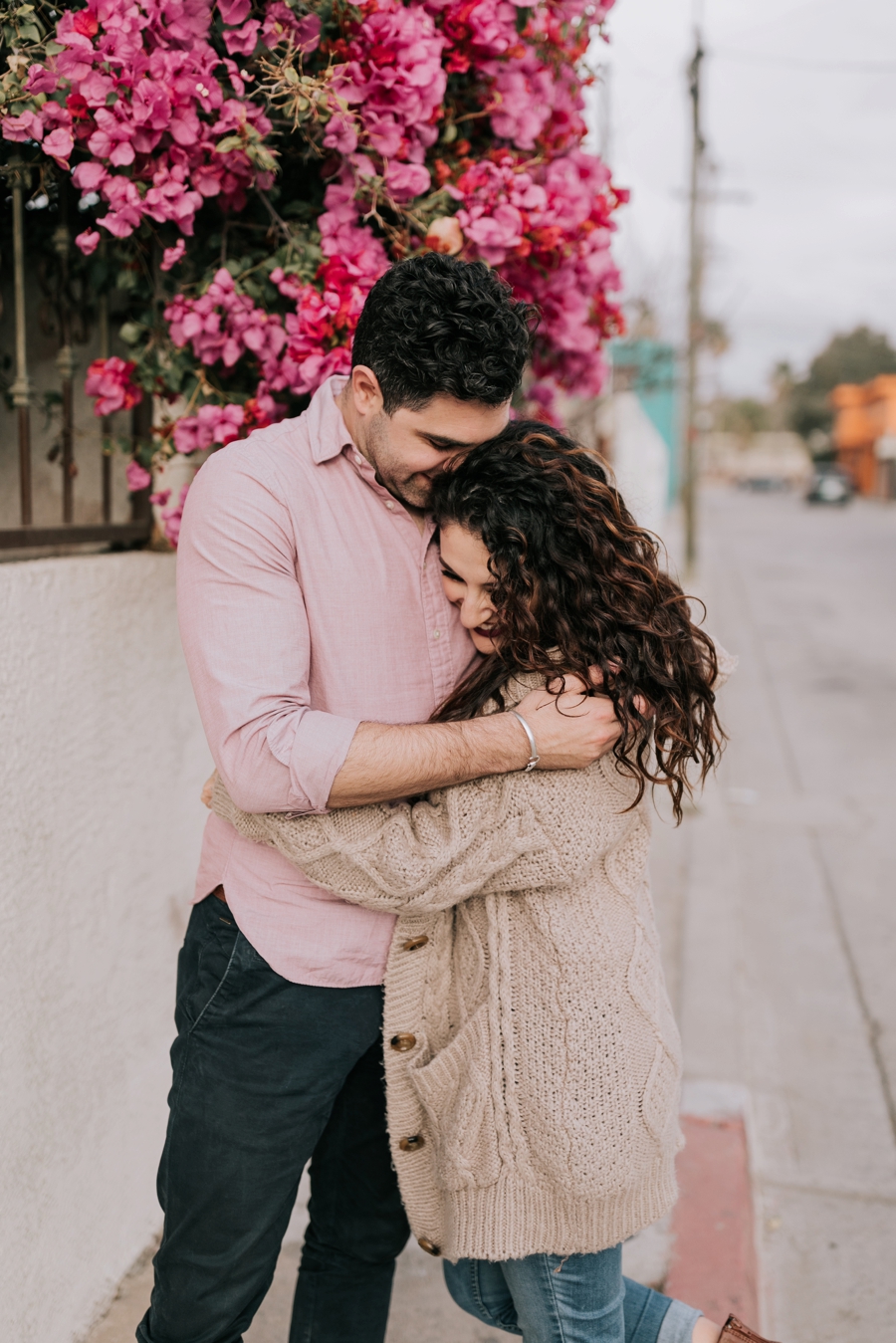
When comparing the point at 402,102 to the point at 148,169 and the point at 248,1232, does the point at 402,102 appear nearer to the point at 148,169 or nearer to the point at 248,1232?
the point at 148,169

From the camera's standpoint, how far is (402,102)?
6.74ft

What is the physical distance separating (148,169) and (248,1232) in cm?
177

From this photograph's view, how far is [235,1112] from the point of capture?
5.57 ft

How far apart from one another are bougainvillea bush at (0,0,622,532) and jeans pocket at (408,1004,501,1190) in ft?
3.98

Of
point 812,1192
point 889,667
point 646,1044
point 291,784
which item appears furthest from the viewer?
point 889,667

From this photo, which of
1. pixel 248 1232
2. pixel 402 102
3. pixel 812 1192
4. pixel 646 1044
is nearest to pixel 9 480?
pixel 402 102

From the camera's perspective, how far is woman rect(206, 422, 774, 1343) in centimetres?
162

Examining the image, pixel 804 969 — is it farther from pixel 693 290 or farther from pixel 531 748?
pixel 693 290

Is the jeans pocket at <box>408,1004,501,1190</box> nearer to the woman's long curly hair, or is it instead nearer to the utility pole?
the woman's long curly hair

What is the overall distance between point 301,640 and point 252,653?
0.28 ft

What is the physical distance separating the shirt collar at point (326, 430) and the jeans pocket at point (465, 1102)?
2.86 ft

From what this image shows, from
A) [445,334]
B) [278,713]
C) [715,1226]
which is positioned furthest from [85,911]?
[715,1226]

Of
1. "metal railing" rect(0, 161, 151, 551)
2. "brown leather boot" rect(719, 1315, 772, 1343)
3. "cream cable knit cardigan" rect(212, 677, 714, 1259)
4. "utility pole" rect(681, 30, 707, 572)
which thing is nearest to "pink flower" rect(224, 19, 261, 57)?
"metal railing" rect(0, 161, 151, 551)

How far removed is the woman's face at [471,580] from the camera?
1.68m
